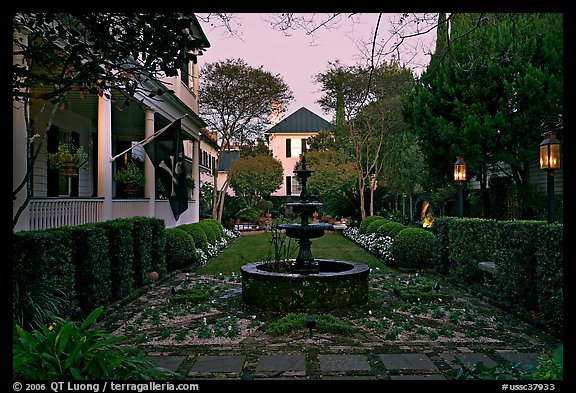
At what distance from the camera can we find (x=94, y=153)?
16547 mm

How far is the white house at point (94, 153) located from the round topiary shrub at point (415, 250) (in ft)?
21.5

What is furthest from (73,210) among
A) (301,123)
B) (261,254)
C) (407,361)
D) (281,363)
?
(301,123)

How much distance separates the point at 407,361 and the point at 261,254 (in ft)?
33.4

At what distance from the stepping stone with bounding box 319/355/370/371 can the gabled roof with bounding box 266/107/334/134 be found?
43.5 m

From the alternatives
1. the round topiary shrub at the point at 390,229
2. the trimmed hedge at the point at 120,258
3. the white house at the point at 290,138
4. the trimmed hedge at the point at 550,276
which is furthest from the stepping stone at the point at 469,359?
the white house at the point at 290,138

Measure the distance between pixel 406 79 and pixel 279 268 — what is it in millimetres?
18178

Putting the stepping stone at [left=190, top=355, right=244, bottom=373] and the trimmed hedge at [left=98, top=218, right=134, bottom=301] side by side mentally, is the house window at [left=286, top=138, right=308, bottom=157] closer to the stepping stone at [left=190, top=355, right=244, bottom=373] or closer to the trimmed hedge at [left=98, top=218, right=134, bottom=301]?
the trimmed hedge at [left=98, top=218, right=134, bottom=301]

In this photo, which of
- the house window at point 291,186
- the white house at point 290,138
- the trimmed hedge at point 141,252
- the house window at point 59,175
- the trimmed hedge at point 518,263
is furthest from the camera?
the white house at point 290,138

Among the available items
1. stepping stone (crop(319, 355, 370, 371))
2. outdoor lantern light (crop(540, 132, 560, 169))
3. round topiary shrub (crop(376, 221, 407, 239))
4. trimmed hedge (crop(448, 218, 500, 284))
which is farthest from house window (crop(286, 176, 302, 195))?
stepping stone (crop(319, 355, 370, 371))

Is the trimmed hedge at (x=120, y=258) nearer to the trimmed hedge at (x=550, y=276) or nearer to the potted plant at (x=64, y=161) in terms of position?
the potted plant at (x=64, y=161)

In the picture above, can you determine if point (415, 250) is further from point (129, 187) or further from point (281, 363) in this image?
point (281, 363)

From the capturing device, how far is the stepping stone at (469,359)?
5.16 m

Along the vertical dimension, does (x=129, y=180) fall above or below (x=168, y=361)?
above
